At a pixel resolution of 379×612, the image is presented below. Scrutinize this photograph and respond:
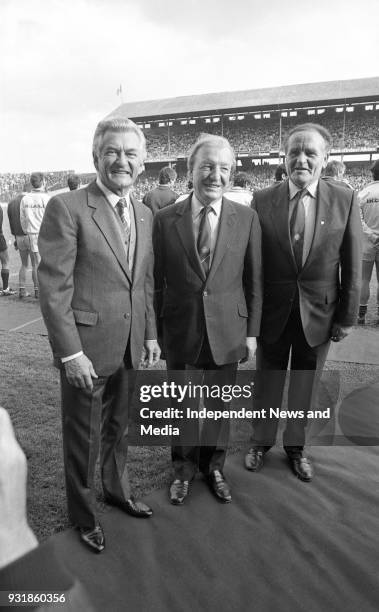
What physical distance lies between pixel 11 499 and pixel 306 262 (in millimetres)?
2146

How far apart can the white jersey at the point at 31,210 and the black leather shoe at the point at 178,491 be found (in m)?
5.45

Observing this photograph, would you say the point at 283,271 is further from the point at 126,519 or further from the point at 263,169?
the point at 263,169

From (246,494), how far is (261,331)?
37.9 inches

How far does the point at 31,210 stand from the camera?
6.89m

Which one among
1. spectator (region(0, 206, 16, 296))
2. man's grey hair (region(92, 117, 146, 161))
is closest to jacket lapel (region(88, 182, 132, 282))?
man's grey hair (region(92, 117, 146, 161))

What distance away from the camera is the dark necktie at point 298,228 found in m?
2.46

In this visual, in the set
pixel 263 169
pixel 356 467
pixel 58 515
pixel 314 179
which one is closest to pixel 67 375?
pixel 58 515

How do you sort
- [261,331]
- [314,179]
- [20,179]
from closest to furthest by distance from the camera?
1. [314,179]
2. [261,331]
3. [20,179]

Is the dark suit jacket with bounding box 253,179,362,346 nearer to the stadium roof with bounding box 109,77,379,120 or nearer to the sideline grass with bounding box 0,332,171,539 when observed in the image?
the sideline grass with bounding box 0,332,171,539

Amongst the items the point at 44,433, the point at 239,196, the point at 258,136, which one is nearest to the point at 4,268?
the point at 239,196

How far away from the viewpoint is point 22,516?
620mm

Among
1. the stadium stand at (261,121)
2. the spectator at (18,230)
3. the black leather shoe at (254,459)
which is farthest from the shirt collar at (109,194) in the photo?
the stadium stand at (261,121)

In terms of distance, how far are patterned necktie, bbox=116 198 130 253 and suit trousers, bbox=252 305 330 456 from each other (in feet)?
3.63

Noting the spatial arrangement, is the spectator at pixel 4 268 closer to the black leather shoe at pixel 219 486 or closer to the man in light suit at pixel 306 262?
the man in light suit at pixel 306 262
